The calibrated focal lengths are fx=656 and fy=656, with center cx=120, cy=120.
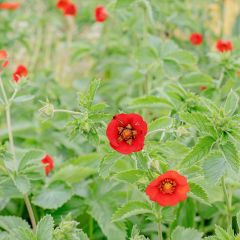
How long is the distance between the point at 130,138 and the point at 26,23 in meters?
2.49

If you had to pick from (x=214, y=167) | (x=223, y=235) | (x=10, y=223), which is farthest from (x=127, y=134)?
(x=10, y=223)

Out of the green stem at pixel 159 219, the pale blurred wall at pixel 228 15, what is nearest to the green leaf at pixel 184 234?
the green stem at pixel 159 219

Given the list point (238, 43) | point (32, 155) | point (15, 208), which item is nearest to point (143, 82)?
point (238, 43)

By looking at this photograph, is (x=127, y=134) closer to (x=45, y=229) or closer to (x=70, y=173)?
(x=45, y=229)

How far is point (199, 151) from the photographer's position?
5.21 feet

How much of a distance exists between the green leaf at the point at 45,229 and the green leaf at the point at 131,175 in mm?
207

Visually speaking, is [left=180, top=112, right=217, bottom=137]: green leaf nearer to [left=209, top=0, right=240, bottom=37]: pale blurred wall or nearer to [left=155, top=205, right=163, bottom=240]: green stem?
[left=155, top=205, right=163, bottom=240]: green stem

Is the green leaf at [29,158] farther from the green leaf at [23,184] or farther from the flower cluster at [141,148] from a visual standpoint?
the flower cluster at [141,148]

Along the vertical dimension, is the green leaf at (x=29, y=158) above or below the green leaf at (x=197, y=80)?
below

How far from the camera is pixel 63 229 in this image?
5.10 ft

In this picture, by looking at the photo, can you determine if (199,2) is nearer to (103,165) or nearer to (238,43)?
(238,43)

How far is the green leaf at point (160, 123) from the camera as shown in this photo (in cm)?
173

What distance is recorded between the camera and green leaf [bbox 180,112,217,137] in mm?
1573

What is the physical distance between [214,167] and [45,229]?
44 cm
